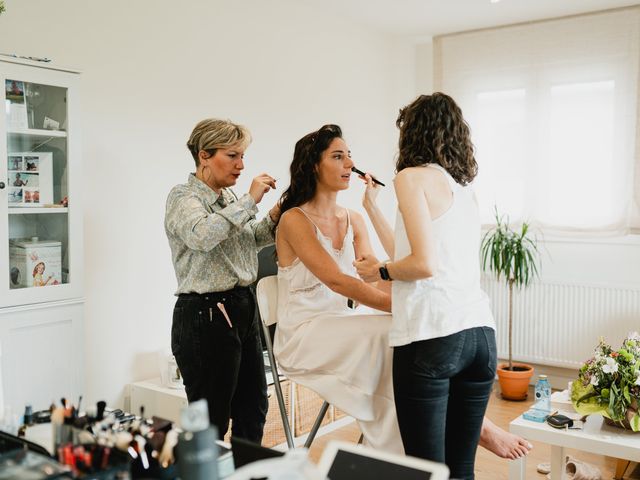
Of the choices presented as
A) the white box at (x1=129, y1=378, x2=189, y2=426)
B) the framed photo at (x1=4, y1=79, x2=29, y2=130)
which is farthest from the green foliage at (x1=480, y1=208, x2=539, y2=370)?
the framed photo at (x1=4, y1=79, x2=29, y2=130)

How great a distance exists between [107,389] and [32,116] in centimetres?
142

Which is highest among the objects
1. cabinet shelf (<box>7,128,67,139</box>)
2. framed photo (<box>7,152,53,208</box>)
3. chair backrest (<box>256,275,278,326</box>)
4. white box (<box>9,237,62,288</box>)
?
cabinet shelf (<box>7,128,67,139</box>)

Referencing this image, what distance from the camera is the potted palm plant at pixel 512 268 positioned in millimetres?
4797

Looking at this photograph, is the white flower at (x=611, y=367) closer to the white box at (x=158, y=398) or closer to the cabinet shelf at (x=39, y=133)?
the white box at (x=158, y=398)

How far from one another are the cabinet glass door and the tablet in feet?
6.25

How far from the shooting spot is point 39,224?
9.52 ft

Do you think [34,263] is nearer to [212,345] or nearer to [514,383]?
[212,345]

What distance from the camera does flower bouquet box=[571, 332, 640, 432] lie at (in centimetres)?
262

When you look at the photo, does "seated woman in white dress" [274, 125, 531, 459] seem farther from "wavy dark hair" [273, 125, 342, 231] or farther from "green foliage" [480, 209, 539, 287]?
"green foliage" [480, 209, 539, 287]

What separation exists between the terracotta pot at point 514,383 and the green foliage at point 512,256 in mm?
612

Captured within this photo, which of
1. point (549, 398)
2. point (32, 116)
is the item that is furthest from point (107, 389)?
point (549, 398)

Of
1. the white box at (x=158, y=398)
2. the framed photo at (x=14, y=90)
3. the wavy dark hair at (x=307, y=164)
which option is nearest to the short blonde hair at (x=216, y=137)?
the wavy dark hair at (x=307, y=164)

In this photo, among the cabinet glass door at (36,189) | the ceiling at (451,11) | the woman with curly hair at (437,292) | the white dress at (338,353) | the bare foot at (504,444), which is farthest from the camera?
the ceiling at (451,11)

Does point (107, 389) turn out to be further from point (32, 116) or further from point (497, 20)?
point (497, 20)
